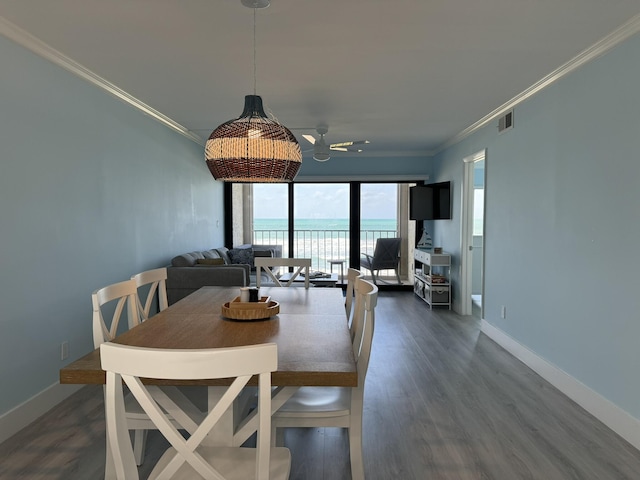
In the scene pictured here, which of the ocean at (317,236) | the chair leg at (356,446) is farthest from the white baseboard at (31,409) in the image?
the ocean at (317,236)

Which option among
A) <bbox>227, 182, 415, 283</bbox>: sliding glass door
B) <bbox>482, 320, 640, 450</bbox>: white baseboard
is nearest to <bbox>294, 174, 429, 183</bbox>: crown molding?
<bbox>227, 182, 415, 283</bbox>: sliding glass door

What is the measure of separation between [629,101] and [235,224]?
6450mm

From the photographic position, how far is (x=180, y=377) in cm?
106

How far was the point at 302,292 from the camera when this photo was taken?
10.1ft

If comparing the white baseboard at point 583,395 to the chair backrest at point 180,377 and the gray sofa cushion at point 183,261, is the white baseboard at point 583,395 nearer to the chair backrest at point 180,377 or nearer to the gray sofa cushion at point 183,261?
the chair backrest at point 180,377

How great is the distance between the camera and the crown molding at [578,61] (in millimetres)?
2465

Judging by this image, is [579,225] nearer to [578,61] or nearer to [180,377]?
[578,61]

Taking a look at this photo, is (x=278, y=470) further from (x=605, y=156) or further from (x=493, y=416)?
(x=605, y=156)

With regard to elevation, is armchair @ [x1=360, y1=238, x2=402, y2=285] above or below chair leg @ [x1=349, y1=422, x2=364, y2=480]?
above

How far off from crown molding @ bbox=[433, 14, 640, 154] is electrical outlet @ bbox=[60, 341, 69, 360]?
4.21 m

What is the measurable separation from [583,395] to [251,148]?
2.79 m

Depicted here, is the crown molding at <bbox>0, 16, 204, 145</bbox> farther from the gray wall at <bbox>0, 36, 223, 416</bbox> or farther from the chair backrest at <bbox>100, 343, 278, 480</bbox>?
the chair backrest at <bbox>100, 343, 278, 480</bbox>

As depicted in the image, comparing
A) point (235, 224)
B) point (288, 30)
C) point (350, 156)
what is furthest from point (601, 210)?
point (235, 224)

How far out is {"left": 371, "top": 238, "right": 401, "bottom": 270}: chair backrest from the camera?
→ 7.21 meters
